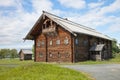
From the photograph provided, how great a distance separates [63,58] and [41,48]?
7.00 meters

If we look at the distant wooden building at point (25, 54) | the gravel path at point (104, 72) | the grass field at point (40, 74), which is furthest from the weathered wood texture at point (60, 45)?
the grass field at point (40, 74)

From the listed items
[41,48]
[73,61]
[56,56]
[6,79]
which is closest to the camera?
[6,79]

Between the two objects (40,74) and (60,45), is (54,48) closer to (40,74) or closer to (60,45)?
(60,45)

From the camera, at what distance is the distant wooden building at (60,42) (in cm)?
3806

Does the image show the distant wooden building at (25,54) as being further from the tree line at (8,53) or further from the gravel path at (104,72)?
the tree line at (8,53)

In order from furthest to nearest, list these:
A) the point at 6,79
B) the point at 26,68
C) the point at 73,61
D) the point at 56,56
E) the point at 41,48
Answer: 1. the point at 41,48
2. the point at 56,56
3. the point at 73,61
4. the point at 26,68
5. the point at 6,79

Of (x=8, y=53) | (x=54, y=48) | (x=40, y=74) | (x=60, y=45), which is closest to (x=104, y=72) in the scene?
(x=40, y=74)

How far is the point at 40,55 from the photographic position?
4422 cm

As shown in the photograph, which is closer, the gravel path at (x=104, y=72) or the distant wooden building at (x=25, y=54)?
the gravel path at (x=104, y=72)

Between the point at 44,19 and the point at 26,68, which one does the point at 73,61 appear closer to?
the point at 44,19

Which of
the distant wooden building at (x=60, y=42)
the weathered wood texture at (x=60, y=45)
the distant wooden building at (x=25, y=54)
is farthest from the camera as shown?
the distant wooden building at (x=25, y=54)

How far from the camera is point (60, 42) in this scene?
131ft

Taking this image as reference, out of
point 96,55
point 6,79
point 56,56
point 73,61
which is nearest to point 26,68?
point 6,79

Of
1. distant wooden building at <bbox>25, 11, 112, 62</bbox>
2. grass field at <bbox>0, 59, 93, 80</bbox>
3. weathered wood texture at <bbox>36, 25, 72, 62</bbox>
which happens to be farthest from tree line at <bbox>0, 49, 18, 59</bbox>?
grass field at <bbox>0, 59, 93, 80</bbox>
